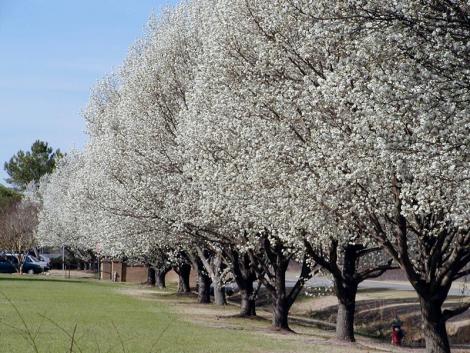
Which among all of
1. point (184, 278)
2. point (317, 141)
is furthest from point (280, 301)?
point (184, 278)

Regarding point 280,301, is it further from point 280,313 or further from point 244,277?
point 244,277

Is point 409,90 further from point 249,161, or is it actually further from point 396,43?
point 249,161

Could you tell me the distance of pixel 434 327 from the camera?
18.3 m

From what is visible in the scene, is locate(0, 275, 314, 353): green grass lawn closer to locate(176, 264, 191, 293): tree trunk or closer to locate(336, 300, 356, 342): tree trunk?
locate(336, 300, 356, 342): tree trunk

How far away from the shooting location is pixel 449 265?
57.9 feet

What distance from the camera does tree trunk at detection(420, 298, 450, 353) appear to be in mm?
18250

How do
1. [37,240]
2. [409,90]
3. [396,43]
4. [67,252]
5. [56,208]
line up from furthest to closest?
[67,252]
[37,240]
[56,208]
[396,43]
[409,90]

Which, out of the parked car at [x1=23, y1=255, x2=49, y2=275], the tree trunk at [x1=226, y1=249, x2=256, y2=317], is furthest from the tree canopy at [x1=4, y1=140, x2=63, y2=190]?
the tree trunk at [x1=226, y1=249, x2=256, y2=317]

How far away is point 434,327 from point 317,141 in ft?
16.2

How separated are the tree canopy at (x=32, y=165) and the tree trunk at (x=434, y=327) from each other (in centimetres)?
11068

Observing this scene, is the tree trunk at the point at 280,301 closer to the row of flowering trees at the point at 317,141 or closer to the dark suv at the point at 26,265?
the row of flowering trees at the point at 317,141

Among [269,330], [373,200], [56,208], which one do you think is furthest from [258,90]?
[56,208]

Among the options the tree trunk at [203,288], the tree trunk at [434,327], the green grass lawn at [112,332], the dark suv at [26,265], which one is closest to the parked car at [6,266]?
the dark suv at [26,265]

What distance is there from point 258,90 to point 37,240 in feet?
202
